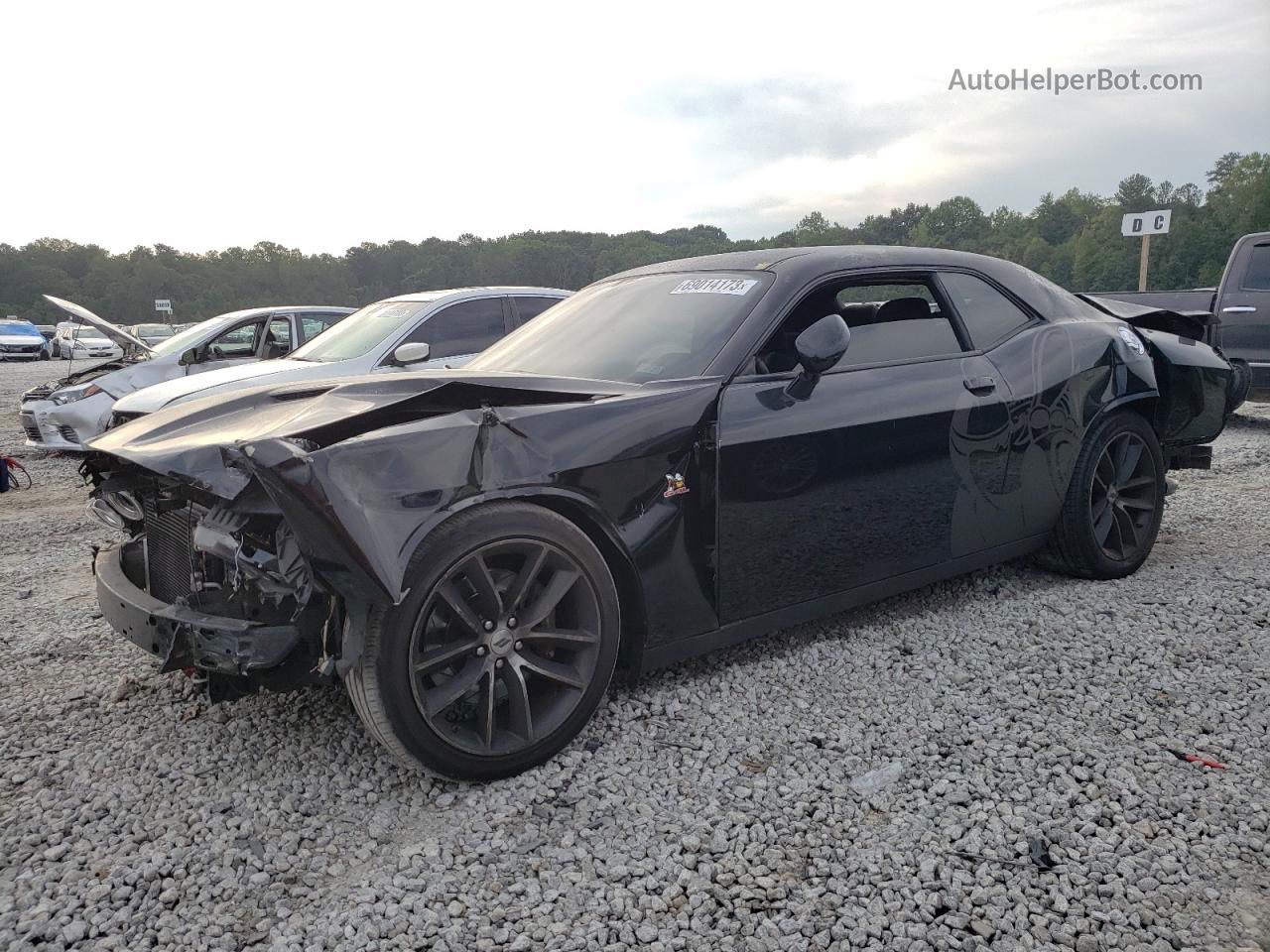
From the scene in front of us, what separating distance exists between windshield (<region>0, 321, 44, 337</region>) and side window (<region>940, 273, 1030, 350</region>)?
38.6 meters

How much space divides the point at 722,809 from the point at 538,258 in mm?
67846

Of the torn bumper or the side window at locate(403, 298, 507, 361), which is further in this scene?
the side window at locate(403, 298, 507, 361)

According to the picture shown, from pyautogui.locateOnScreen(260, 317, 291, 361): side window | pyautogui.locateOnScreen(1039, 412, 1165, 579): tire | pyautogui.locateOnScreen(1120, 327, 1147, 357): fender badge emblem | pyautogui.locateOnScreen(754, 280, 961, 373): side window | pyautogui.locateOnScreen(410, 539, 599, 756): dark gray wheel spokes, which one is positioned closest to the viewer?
pyautogui.locateOnScreen(410, 539, 599, 756): dark gray wheel spokes

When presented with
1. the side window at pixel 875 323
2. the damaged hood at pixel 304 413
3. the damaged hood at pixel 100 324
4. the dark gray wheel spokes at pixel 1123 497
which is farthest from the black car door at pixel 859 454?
the damaged hood at pixel 100 324

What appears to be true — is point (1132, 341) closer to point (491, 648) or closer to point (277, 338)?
point (491, 648)

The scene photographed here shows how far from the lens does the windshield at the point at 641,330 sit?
126 inches

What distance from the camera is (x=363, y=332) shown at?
289 inches

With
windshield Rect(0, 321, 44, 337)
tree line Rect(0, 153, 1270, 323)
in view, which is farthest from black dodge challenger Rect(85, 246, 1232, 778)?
windshield Rect(0, 321, 44, 337)

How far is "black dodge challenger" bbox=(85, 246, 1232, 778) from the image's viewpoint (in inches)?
93.8

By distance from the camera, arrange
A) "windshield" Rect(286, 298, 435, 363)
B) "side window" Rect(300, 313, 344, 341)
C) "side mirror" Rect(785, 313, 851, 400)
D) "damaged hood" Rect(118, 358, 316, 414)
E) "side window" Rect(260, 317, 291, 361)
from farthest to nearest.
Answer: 1. "side window" Rect(300, 313, 344, 341)
2. "side window" Rect(260, 317, 291, 361)
3. "windshield" Rect(286, 298, 435, 363)
4. "damaged hood" Rect(118, 358, 316, 414)
5. "side mirror" Rect(785, 313, 851, 400)

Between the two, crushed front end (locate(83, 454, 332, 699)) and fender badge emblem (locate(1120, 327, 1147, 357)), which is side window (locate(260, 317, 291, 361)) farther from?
fender badge emblem (locate(1120, 327, 1147, 357))

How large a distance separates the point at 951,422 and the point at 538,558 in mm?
1920

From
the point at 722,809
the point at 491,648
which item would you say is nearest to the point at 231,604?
the point at 491,648

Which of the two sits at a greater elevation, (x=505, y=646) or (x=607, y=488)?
(x=607, y=488)
